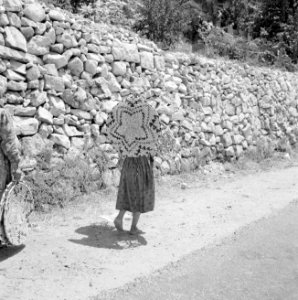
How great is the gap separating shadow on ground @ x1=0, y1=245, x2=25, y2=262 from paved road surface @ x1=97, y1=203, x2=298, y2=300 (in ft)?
4.11

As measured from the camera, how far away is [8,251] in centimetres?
445

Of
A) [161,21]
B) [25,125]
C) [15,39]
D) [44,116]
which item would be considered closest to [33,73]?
[15,39]

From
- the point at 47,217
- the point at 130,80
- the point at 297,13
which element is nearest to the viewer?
the point at 47,217

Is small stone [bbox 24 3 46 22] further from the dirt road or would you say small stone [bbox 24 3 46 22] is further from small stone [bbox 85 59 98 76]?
the dirt road

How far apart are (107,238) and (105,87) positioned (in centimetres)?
312

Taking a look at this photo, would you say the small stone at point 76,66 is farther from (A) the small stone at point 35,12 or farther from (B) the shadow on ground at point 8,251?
(B) the shadow on ground at point 8,251

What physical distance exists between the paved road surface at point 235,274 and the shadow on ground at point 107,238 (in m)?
0.71

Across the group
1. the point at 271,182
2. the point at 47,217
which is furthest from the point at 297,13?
the point at 47,217

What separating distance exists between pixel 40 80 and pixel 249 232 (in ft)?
11.9

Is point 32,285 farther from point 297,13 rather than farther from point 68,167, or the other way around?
point 297,13

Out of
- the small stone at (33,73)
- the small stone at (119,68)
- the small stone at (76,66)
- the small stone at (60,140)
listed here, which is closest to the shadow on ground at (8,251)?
the small stone at (60,140)

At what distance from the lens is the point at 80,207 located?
632 centimetres

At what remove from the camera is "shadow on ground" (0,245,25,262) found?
170 inches

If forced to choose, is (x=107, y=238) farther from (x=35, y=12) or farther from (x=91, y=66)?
(x=35, y=12)
